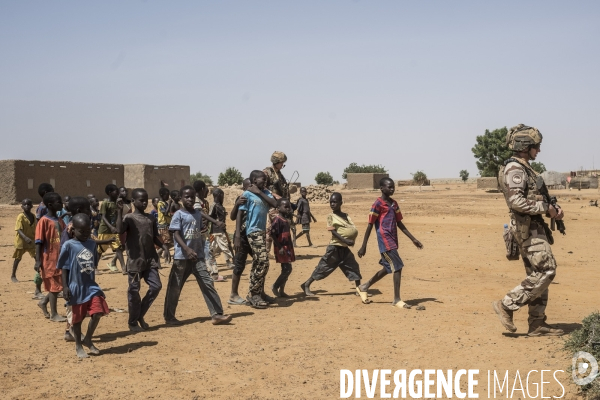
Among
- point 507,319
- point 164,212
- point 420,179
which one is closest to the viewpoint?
point 507,319

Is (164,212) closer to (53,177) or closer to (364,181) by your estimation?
(53,177)

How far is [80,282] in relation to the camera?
639cm

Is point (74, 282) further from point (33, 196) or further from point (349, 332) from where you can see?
point (33, 196)

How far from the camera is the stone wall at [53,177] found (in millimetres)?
29531

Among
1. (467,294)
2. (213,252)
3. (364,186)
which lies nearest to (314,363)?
(467,294)

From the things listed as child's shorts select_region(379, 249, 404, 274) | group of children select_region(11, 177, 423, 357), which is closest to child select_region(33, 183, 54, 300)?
group of children select_region(11, 177, 423, 357)

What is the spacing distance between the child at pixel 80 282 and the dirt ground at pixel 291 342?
0.38 metres

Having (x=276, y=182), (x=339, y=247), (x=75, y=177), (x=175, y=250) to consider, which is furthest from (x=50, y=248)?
(x=75, y=177)

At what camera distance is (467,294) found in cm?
950

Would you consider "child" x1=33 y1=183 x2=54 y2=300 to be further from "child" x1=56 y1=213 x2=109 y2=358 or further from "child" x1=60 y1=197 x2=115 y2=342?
"child" x1=56 y1=213 x2=109 y2=358

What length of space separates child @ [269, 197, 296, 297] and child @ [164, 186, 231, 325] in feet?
5.53

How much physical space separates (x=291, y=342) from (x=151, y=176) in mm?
29972

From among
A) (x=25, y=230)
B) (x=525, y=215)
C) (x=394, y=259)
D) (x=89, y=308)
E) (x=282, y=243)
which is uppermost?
(x=525, y=215)

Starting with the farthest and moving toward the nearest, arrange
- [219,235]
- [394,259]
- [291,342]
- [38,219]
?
1. [219,235]
2. [38,219]
3. [394,259]
4. [291,342]
